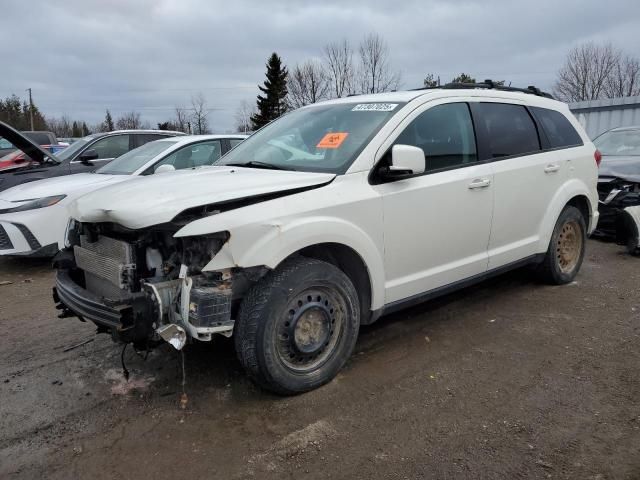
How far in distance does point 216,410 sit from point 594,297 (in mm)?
3877

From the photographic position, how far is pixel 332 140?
3754 mm

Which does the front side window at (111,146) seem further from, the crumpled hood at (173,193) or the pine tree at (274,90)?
the pine tree at (274,90)

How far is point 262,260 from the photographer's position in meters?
2.89

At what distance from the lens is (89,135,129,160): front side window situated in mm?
8516

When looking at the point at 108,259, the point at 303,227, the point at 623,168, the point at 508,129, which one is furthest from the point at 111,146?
the point at 623,168

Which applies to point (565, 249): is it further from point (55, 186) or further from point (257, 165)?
point (55, 186)

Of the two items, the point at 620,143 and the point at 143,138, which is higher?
the point at 143,138

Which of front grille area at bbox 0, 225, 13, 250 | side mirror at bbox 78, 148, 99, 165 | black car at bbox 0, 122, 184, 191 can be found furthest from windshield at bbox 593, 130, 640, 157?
front grille area at bbox 0, 225, 13, 250

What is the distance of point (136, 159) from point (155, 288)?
4706 millimetres

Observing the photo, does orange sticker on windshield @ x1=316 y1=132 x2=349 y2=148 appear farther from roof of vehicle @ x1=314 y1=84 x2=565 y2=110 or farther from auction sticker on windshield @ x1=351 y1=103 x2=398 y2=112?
roof of vehicle @ x1=314 y1=84 x2=565 y2=110

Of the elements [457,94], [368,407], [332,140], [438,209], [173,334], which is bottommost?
[368,407]

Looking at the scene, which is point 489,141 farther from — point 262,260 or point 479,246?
point 262,260

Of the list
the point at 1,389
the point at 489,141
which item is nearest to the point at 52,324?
the point at 1,389

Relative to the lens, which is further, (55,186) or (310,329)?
(55,186)
